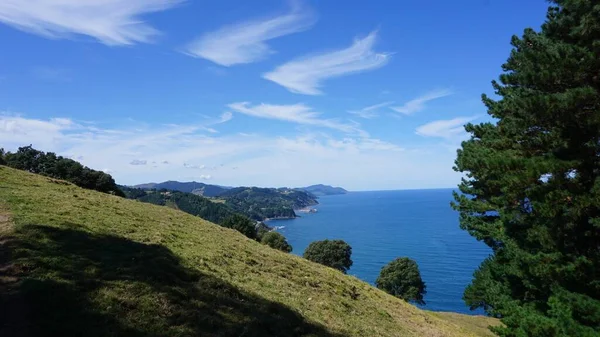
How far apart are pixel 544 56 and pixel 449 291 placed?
345 feet

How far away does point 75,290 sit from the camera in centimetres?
1025

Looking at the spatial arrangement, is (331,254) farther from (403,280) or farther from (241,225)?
(241,225)

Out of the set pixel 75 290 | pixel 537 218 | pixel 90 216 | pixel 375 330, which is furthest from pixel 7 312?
pixel 537 218

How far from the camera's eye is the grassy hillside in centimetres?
946

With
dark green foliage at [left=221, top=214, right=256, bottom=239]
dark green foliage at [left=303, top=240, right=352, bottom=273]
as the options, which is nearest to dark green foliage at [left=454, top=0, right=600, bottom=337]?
dark green foliage at [left=221, top=214, right=256, bottom=239]

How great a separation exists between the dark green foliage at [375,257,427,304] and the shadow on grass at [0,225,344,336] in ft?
241

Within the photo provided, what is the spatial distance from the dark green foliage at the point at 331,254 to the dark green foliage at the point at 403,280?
1109cm

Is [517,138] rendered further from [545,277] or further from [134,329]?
[134,329]

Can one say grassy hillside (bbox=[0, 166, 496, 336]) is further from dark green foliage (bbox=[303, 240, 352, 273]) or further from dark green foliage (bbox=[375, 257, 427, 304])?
dark green foliage (bbox=[303, 240, 352, 273])

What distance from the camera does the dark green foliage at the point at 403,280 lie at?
80.9 metres

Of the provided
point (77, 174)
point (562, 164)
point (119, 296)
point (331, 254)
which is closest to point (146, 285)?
point (119, 296)

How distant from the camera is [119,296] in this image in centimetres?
1061

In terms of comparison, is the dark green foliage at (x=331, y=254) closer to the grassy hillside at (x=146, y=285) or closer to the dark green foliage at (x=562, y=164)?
the grassy hillside at (x=146, y=285)

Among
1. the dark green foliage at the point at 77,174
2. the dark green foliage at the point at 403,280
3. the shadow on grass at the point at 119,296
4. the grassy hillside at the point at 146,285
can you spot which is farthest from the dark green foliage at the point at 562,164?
the dark green foliage at the point at 403,280
